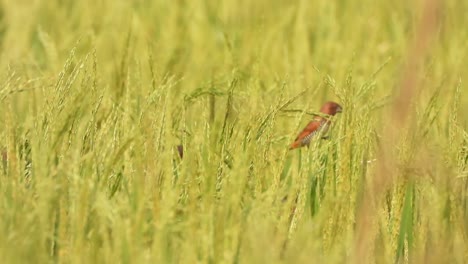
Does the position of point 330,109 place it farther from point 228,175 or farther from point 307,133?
point 228,175

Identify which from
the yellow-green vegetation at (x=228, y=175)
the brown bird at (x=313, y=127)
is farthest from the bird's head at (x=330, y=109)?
the yellow-green vegetation at (x=228, y=175)

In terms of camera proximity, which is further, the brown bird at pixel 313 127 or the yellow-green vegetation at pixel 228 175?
the brown bird at pixel 313 127

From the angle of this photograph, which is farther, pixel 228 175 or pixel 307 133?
pixel 307 133

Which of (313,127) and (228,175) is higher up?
(313,127)

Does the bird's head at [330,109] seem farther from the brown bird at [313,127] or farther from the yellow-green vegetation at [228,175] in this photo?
the yellow-green vegetation at [228,175]

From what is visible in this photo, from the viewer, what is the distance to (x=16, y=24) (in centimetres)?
423

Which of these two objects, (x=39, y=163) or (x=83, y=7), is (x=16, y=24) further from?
(x=39, y=163)

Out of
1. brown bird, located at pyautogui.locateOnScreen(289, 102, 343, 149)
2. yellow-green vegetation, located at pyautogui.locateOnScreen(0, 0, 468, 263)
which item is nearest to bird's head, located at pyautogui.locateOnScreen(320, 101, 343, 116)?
brown bird, located at pyautogui.locateOnScreen(289, 102, 343, 149)

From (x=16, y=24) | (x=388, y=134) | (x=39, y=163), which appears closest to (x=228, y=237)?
(x=39, y=163)

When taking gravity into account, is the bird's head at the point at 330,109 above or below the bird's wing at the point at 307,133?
above

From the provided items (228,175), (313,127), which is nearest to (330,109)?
(313,127)

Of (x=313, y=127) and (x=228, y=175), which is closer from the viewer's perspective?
(x=228, y=175)

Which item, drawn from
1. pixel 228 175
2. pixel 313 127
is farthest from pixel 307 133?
pixel 228 175

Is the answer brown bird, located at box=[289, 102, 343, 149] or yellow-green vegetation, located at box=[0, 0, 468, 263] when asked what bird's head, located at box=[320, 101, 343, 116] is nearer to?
brown bird, located at box=[289, 102, 343, 149]
